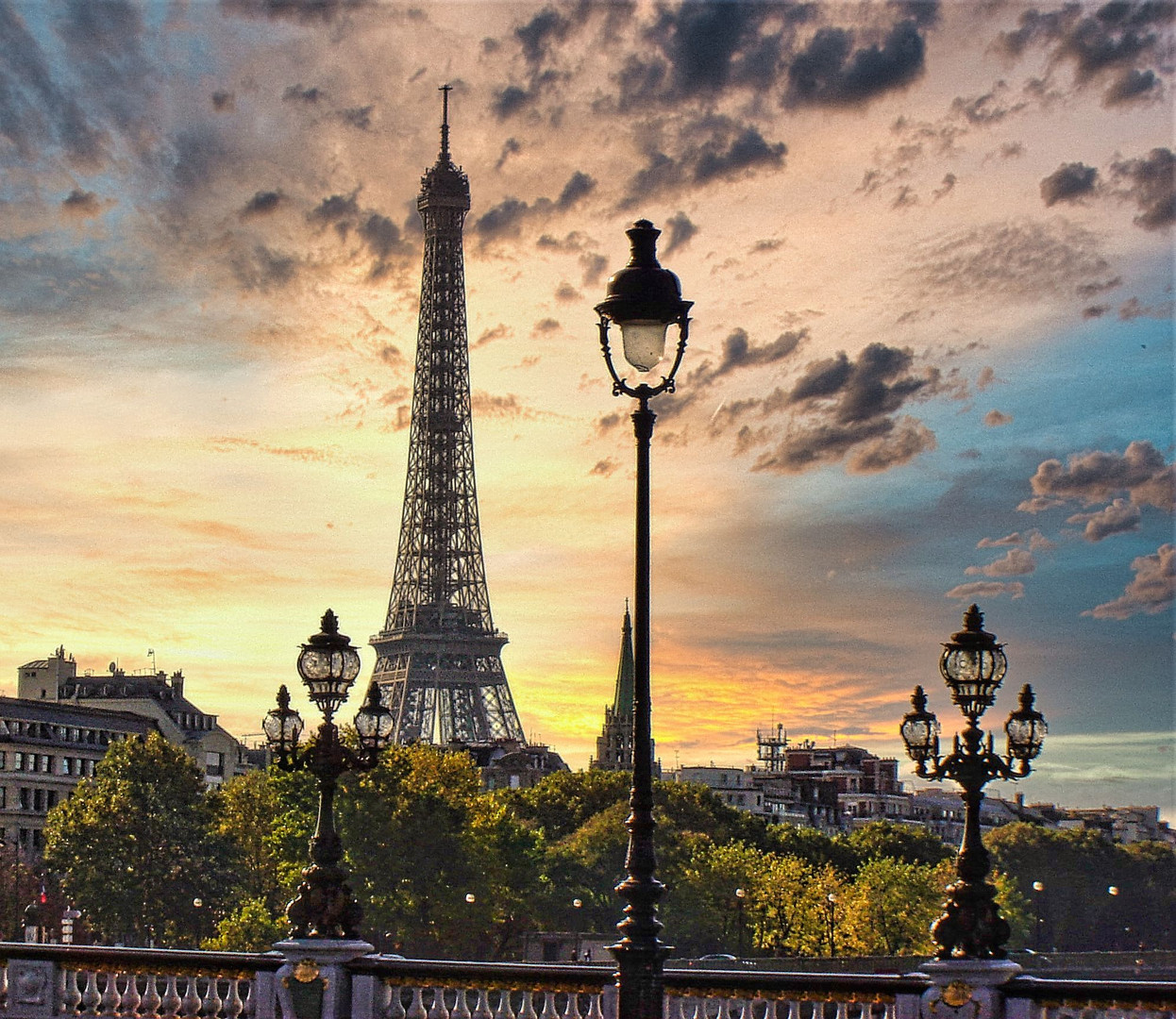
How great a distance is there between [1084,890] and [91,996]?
15732cm

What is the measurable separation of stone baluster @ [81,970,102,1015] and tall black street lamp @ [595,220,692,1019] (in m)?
9.79

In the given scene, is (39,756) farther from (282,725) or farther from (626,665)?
(282,725)

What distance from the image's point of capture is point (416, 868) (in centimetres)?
9506

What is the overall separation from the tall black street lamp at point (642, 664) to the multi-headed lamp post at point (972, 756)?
416 cm

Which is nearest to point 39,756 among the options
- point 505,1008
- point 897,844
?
point 897,844

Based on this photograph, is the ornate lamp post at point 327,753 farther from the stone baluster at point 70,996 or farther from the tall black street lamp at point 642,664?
the tall black street lamp at point 642,664

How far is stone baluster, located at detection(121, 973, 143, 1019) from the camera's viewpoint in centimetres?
2719

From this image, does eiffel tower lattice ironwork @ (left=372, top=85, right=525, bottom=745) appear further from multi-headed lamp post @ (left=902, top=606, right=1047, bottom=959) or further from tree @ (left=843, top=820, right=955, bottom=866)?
multi-headed lamp post @ (left=902, top=606, right=1047, bottom=959)

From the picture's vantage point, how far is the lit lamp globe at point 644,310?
2058 centimetres

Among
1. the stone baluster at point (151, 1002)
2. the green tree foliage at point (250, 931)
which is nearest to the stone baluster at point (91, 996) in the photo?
the stone baluster at point (151, 1002)

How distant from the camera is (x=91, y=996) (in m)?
27.6

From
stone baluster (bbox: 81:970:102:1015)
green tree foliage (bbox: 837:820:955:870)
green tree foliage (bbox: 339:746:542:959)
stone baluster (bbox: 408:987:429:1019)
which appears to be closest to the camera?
stone baluster (bbox: 408:987:429:1019)

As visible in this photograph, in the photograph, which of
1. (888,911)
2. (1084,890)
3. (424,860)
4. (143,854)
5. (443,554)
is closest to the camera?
(424,860)

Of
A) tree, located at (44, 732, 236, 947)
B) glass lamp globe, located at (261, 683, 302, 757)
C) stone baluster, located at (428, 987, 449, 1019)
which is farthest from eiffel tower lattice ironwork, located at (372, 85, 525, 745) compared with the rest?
stone baluster, located at (428, 987, 449, 1019)
